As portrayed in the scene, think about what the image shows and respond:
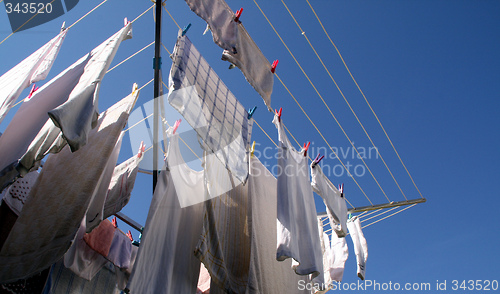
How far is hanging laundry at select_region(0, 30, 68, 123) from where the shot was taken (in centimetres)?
223

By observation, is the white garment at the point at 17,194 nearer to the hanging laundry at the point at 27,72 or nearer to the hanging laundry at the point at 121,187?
the hanging laundry at the point at 121,187

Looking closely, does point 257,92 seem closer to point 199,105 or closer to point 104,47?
point 199,105

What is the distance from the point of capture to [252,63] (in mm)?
3232

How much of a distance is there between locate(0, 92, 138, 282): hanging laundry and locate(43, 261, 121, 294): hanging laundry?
830 millimetres

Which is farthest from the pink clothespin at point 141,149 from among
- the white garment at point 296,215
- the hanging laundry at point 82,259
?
the white garment at point 296,215

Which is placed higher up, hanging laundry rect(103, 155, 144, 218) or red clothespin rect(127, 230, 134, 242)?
hanging laundry rect(103, 155, 144, 218)

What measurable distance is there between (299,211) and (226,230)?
1.96 feet

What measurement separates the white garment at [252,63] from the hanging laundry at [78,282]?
2069 mm

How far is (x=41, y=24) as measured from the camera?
2.89m

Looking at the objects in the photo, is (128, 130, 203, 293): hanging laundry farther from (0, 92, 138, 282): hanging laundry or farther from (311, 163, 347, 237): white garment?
(311, 163, 347, 237): white garment

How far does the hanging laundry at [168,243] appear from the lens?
7.41ft

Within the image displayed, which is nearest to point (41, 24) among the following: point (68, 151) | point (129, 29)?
point (129, 29)

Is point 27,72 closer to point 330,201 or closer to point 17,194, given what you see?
point 17,194

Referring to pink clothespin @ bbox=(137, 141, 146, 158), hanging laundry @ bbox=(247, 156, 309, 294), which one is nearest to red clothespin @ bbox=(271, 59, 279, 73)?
hanging laundry @ bbox=(247, 156, 309, 294)
